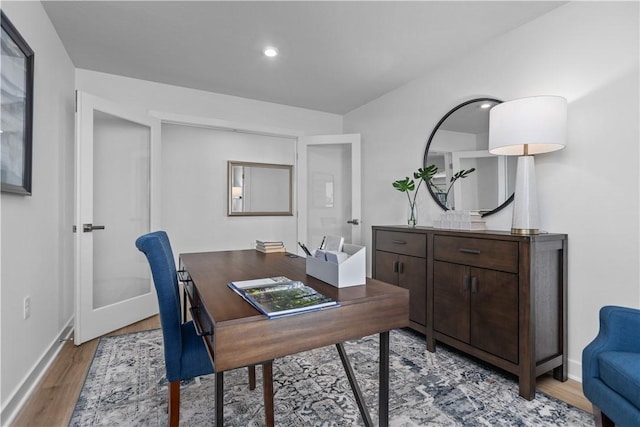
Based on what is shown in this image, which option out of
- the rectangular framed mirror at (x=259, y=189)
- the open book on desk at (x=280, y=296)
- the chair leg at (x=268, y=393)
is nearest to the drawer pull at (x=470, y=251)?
the open book on desk at (x=280, y=296)

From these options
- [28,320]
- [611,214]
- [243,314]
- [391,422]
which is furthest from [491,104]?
[28,320]

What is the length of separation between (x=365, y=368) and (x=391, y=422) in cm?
55

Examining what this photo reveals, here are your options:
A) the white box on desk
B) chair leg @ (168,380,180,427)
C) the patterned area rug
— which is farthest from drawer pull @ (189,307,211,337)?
the patterned area rug

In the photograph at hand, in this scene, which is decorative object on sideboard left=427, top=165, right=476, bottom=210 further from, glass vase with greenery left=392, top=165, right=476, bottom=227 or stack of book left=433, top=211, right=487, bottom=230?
stack of book left=433, top=211, right=487, bottom=230

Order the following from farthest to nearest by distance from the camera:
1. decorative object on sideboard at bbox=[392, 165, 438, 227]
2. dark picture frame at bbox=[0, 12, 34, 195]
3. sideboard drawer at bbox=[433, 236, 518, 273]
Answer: decorative object on sideboard at bbox=[392, 165, 438, 227] < sideboard drawer at bbox=[433, 236, 518, 273] < dark picture frame at bbox=[0, 12, 34, 195]

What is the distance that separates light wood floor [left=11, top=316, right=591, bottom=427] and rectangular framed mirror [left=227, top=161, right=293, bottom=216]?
2.52 m

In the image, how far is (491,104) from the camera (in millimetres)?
2527

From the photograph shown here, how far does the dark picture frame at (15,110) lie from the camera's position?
1.58 meters

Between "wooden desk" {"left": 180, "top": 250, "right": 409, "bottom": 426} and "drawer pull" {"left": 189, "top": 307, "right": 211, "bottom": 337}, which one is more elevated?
"wooden desk" {"left": 180, "top": 250, "right": 409, "bottom": 426}

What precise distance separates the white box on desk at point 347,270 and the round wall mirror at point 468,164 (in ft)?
5.38

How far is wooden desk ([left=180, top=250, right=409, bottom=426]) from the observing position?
0.91m

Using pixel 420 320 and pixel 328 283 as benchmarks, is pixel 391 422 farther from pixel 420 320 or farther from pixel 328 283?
pixel 420 320

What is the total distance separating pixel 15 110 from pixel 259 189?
10.1 ft

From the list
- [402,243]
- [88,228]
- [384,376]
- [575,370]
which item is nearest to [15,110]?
[88,228]
